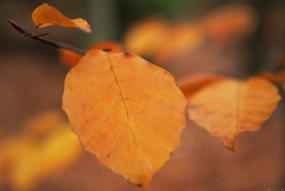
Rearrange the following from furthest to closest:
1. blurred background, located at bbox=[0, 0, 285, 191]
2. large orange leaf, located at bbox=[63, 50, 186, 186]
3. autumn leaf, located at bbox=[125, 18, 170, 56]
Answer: autumn leaf, located at bbox=[125, 18, 170, 56], blurred background, located at bbox=[0, 0, 285, 191], large orange leaf, located at bbox=[63, 50, 186, 186]

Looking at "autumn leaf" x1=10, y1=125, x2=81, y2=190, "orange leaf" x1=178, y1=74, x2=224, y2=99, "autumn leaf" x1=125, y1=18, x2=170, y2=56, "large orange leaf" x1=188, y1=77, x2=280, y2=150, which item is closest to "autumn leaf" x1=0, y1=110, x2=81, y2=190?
"autumn leaf" x1=10, y1=125, x2=81, y2=190

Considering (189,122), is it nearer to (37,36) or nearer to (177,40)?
(177,40)

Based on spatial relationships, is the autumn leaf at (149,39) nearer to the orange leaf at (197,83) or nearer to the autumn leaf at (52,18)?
the orange leaf at (197,83)

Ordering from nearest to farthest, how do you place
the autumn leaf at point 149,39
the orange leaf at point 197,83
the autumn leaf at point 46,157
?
the orange leaf at point 197,83, the autumn leaf at point 46,157, the autumn leaf at point 149,39

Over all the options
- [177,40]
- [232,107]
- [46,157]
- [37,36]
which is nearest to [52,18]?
[37,36]

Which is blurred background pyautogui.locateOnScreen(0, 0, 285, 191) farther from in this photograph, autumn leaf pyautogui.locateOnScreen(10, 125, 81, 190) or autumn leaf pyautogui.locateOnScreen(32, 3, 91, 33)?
autumn leaf pyautogui.locateOnScreen(32, 3, 91, 33)

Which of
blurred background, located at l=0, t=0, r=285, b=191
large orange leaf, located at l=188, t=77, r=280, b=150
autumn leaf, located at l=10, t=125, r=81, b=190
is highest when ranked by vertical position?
large orange leaf, located at l=188, t=77, r=280, b=150

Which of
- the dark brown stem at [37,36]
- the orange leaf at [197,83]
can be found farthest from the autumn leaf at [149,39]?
the dark brown stem at [37,36]
